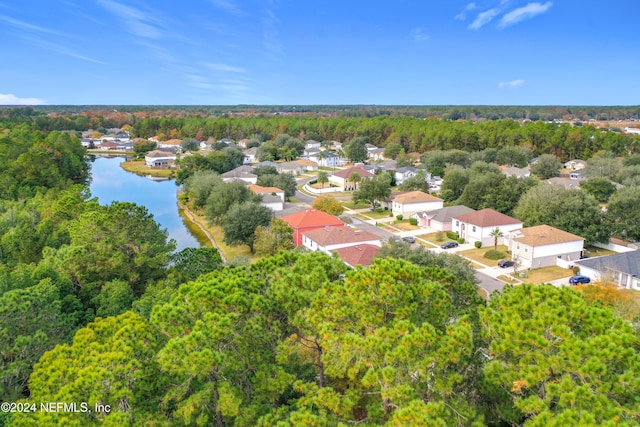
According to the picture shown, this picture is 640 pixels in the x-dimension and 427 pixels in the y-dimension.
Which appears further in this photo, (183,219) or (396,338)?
(183,219)

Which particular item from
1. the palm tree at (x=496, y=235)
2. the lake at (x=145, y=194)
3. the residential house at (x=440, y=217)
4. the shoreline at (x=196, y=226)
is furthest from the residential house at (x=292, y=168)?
the palm tree at (x=496, y=235)

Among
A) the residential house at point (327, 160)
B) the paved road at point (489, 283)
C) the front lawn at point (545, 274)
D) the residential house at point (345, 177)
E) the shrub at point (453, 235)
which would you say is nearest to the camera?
the paved road at point (489, 283)

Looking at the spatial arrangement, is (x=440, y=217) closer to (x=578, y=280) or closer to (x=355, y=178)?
(x=578, y=280)

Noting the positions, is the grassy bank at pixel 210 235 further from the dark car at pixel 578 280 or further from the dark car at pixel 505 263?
the dark car at pixel 578 280

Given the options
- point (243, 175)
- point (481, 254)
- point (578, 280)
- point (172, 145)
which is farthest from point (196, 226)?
point (172, 145)

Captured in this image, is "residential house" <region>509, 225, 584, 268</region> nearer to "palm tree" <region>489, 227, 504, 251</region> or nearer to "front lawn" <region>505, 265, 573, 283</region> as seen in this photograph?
"front lawn" <region>505, 265, 573, 283</region>

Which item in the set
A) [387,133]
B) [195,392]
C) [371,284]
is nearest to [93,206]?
[195,392]

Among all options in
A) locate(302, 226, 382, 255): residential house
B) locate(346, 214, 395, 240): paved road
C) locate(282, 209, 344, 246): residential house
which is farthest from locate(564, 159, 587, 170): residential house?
locate(302, 226, 382, 255): residential house

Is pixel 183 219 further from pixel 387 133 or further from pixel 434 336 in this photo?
pixel 387 133
